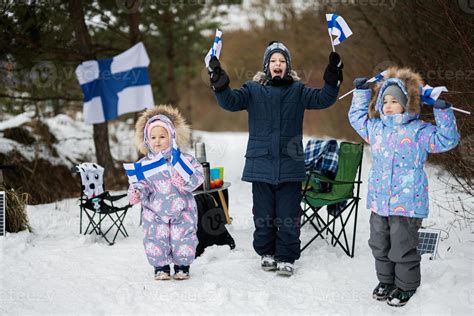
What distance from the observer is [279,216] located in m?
4.49

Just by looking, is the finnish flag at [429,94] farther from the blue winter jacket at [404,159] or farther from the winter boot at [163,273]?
the winter boot at [163,273]

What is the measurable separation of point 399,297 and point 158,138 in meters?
2.24

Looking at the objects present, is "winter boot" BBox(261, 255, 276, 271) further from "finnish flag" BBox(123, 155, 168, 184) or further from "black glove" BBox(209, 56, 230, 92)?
"black glove" BBox(209, 56, 230, 92)

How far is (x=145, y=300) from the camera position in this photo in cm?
385

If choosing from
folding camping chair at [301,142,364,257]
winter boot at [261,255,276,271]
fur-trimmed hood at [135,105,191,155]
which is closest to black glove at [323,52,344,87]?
folding camping chair at [301,142,364,257]

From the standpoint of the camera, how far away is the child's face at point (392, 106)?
360 centimetres

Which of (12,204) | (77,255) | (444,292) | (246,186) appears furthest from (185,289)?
(246,186)

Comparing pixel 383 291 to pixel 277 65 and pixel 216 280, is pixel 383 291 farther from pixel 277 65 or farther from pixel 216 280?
pixel 277 65

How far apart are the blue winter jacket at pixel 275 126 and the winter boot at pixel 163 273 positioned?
3.40ft

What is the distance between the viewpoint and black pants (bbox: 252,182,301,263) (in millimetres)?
4465

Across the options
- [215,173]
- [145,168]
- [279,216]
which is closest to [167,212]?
[145,168]

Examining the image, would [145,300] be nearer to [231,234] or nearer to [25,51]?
[231,234]

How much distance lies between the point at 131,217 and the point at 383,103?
4.13 metres

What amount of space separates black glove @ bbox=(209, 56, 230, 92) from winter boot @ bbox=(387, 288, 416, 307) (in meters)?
2.07
